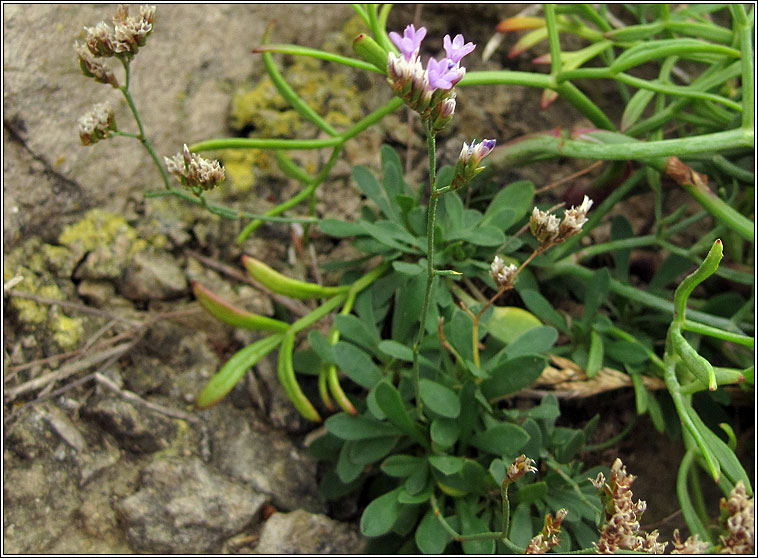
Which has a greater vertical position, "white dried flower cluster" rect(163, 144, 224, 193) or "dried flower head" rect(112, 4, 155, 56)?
"dried flower head" rect(112, 4, 155, 56)

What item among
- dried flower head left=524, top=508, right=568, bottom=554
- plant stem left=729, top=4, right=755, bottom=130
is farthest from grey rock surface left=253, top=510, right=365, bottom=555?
plant stem left=729, top=4, right=755, bottom=130

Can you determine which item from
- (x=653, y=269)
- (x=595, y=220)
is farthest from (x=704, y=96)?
(x=653, y=269)

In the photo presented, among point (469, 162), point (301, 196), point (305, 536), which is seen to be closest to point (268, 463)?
point (305, 536)

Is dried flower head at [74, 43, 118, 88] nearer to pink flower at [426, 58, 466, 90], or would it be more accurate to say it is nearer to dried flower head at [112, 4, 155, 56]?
dried flower head at [112, 4, 155, 56]

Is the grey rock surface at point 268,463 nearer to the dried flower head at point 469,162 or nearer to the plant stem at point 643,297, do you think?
the plant stem at point 643,297

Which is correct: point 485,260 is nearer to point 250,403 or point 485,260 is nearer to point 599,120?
point 599,120

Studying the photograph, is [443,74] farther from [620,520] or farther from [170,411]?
[170,411]

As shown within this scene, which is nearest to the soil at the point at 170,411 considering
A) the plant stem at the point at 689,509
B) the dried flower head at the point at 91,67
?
the plant stem at the point at 689,509
